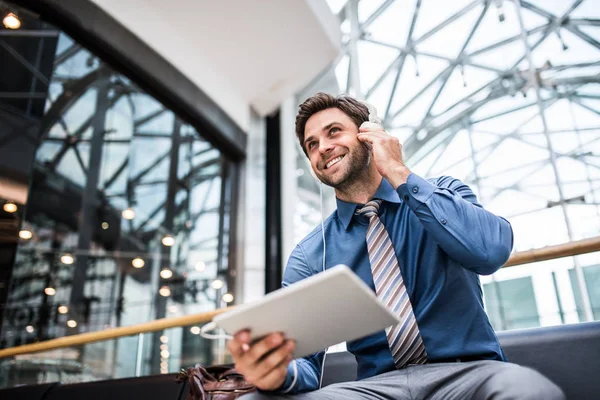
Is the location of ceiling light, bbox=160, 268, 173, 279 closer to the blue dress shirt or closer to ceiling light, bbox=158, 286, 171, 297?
ceiling light, bbox=158, 286, 171, 297

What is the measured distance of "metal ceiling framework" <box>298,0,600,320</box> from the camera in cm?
493

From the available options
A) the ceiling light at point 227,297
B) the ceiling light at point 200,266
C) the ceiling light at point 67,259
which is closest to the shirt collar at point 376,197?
the ceiling light at point 227,297

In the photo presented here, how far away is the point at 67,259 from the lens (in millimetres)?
6656

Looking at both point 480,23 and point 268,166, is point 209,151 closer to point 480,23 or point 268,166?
point 268,166

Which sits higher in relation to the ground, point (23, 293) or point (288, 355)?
point (23, 293)

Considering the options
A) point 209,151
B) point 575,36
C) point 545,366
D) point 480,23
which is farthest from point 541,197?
point 209,151

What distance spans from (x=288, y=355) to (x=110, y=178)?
256 inches

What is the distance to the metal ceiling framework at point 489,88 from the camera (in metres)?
4.93

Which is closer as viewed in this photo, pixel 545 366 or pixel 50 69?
pixel 545 366

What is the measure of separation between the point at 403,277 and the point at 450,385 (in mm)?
440

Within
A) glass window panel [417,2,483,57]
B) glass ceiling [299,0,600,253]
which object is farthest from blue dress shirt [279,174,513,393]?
glass window panel [417,2,483,57]

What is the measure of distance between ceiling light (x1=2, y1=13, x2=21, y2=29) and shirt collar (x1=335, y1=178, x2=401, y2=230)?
4.17 meters

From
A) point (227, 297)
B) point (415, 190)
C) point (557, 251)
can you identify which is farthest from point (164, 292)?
point (415, 190)

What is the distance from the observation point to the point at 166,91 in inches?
229
